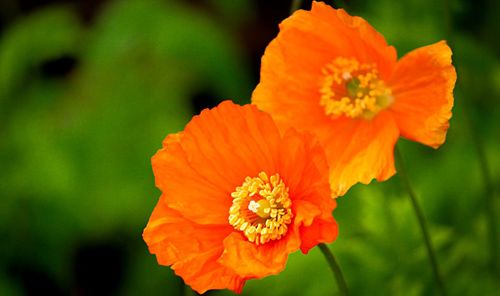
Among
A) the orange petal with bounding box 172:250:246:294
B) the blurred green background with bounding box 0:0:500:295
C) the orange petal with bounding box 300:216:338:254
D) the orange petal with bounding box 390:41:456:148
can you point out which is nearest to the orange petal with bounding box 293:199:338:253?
the orange petal with bounding box 300:216:338:254

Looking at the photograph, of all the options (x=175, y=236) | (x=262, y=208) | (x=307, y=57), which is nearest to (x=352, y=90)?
(x=307, y=57)

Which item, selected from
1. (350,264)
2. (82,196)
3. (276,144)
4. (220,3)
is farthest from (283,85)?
(220,3)

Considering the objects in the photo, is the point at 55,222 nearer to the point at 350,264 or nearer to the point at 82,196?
the point at 82,196

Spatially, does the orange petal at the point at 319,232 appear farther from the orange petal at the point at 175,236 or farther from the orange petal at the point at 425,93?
the orange petal at the point at 425,93

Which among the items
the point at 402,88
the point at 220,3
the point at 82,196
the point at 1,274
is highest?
the point at 402,88

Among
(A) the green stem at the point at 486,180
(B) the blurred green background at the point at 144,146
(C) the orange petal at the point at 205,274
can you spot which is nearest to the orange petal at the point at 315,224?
(C) the orange petal at the point at 205,274

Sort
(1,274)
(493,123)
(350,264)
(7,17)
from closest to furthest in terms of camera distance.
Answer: (350,264) < (493,123) < (1,274) < (7,17)
